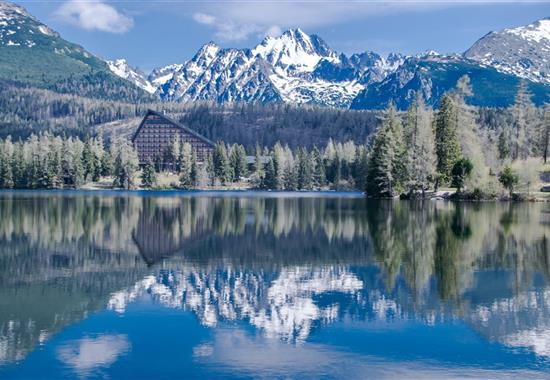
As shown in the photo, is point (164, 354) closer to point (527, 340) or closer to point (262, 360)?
point (262, 360)

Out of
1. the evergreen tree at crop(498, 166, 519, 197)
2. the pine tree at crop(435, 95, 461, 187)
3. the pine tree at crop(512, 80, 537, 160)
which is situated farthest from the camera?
the pine tree at crop(512, 80, 537, 160)

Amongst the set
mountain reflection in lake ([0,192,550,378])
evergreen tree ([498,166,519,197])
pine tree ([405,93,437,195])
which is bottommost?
mountain reflection in lake ([0,192,550,378])

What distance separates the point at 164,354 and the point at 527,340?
12.4m

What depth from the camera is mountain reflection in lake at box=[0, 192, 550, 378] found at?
66.3 feet

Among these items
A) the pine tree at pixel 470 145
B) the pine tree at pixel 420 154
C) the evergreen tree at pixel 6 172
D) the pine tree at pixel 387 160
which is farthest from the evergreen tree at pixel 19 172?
the pine tree at pixel 470 145

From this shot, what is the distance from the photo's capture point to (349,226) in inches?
2453

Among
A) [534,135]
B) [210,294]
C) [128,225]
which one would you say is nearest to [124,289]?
[210,294]

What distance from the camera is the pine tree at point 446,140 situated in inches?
4907

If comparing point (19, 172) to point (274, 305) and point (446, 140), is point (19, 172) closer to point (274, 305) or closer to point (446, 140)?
point (446, 140)

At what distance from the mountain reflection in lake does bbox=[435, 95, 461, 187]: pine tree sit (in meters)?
72.0

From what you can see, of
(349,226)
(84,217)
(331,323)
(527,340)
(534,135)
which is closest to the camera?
(527,340)

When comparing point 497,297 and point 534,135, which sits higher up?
point 534,135

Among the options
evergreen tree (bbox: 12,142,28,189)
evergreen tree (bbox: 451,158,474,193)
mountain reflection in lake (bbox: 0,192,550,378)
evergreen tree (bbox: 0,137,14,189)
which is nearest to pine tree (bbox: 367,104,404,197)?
evergreen tree (bbox: 451,158,474,193)

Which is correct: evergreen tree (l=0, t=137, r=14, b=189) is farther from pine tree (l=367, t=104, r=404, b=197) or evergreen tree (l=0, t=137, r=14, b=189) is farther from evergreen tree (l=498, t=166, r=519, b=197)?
evergreen tree (l=498, t=166, r=519, b=197)
